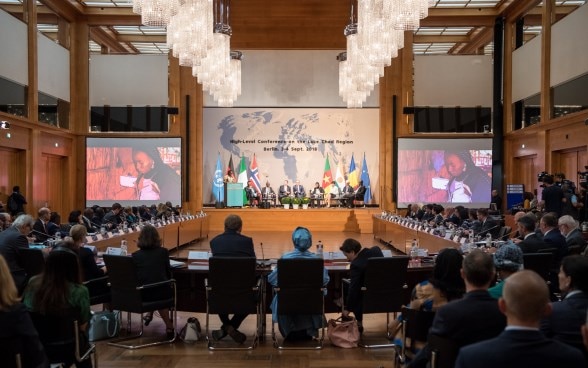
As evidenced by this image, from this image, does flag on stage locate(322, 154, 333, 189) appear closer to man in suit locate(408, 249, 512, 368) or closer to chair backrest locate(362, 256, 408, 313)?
chair backrest locate(362, 256, 408, 313)

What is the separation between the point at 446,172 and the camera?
19.9 meters

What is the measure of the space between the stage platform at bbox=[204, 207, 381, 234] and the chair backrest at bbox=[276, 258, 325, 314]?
1363cm

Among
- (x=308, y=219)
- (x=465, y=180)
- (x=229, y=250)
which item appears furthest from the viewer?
(x=465, y=180)

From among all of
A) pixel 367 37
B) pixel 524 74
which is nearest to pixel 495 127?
pixel 524 74

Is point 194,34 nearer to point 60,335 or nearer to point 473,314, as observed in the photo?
point 60,335

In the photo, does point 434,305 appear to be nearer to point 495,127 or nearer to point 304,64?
point 495,127

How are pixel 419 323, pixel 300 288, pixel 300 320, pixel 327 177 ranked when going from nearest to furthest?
pixel 419 323 < pixel 300 288 < pixel 300 320 < pixel 327 177

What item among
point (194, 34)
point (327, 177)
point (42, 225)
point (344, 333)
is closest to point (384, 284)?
point (344, 333)

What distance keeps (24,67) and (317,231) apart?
909 cm

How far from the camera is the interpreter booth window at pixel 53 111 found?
16891mm

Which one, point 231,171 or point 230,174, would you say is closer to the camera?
point 230,174

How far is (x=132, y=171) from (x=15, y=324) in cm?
1725

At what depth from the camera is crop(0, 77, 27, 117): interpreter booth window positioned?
14.3m

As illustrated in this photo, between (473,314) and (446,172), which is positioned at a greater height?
(446,172)
